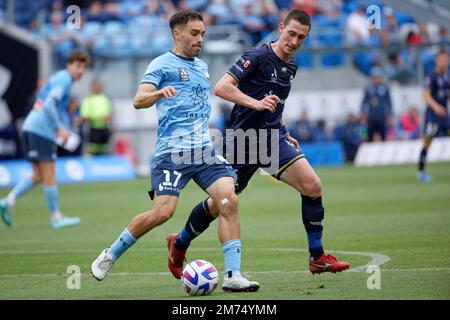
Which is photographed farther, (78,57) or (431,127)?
(431,127)

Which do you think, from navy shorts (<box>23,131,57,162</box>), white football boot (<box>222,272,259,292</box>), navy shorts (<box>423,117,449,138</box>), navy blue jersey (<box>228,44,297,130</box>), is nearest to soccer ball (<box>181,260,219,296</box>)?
white football boot (<box>222,272,259,292</box>)

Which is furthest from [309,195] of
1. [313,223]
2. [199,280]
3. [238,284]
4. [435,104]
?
[435,104]

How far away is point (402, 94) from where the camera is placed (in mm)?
32031

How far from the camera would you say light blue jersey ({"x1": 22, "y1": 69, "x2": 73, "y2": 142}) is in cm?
1566

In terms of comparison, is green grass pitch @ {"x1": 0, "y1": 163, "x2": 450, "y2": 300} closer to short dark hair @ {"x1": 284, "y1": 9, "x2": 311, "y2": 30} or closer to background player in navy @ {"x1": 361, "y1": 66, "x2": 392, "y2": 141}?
short dark hair @ {"x1": 284, "y1": 9, "x2": 311, "y2": 30}

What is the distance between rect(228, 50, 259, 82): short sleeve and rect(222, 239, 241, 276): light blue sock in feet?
5.97

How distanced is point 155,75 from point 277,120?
1742 millimetres

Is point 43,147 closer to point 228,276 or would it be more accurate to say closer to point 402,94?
point 228,276

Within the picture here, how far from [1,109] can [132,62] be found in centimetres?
460

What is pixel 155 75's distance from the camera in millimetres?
9078

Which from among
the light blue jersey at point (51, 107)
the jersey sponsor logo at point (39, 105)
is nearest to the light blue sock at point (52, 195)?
the light blue jersey at point (51, 107)

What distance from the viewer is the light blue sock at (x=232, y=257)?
29.2 ft

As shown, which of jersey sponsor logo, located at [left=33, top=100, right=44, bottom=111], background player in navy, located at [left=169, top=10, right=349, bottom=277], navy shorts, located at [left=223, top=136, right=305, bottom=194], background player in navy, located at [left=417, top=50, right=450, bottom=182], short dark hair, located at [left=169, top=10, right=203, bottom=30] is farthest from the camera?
background player in navy, located at [left=417, top=50, right=450, bottom=182]

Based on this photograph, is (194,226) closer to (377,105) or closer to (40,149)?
(40,149)
